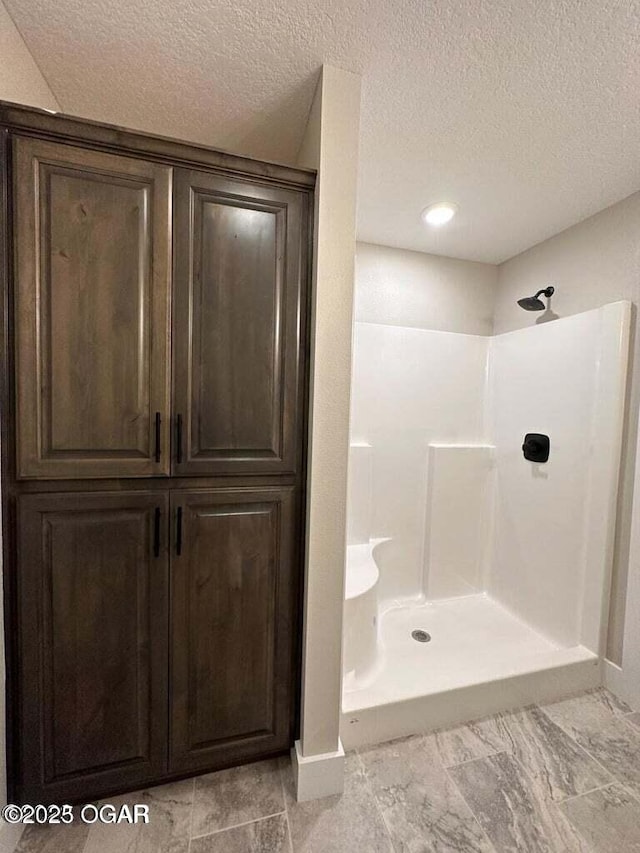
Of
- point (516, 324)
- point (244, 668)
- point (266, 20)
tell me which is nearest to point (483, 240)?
point (516, 324)

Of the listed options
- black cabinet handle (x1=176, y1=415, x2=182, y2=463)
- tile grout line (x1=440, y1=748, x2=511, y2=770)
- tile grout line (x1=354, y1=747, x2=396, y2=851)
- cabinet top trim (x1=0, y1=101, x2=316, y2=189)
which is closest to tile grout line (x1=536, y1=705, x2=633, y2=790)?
tile grout line (x1=440, y1=748, x2=511, y2=770)

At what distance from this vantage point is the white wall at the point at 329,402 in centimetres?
112

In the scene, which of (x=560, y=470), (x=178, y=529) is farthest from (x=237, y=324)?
(x=560, y=470)

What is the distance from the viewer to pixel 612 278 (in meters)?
1.82

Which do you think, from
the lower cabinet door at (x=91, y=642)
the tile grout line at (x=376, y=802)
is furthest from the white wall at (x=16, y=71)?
the tile grout line at (x=376, y=802)

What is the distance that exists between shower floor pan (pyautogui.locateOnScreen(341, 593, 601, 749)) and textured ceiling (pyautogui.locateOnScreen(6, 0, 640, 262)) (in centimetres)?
232

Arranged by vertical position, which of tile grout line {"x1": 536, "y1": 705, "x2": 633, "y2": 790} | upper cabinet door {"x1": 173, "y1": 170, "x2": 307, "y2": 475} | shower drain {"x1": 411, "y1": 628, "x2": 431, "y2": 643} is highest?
upper cabinet door {"x1": 173, "y1": 170, "x2": 307, "y2": 475}

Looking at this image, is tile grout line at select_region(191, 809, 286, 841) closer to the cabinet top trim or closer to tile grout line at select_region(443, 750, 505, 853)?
tile grout line at select_region(443, 750, 505, 853)

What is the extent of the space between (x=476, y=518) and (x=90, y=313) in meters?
2.55

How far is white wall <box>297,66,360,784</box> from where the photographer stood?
1124mm

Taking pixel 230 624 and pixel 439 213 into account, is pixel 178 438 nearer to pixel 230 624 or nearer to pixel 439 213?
pixel 230 624

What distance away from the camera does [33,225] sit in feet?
3.24

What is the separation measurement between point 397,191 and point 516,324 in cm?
128

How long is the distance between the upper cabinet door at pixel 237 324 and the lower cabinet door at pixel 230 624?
0.56 ft
